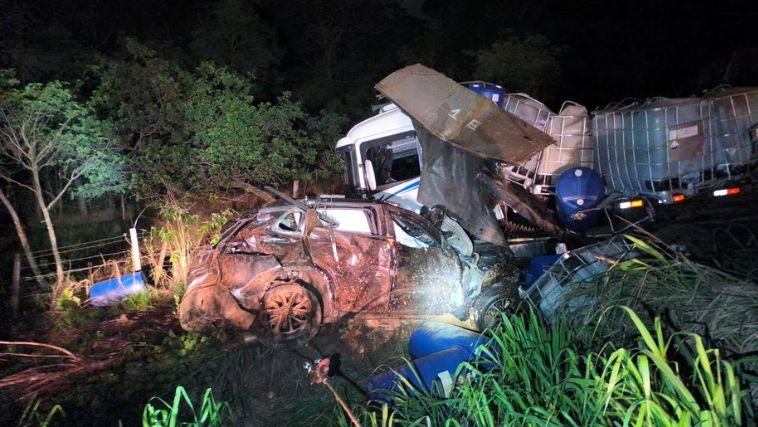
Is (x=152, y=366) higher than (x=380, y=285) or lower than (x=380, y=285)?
lower

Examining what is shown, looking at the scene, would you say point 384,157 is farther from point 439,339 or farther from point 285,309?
point 439,339

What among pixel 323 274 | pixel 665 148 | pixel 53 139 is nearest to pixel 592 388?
pixel 323 274

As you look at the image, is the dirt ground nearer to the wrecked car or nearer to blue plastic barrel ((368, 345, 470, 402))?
the wrecked car

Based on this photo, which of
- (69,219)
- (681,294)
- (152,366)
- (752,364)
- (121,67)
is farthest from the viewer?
(69,219)

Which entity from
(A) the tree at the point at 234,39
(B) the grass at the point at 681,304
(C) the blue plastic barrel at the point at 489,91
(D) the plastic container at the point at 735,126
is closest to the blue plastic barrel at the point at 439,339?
(B) the grass at the point at 681,304

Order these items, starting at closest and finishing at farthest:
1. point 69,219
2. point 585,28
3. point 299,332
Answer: point 299,332
point 69,219
point 585,28

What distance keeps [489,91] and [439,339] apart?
6.12 m

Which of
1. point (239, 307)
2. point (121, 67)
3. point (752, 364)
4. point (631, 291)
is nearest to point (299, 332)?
point (239, 307)

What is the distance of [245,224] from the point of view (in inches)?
236

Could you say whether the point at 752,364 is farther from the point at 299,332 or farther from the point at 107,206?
the point at 107,206

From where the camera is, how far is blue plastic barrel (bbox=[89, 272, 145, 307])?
707cm

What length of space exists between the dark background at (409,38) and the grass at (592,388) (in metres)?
10.9

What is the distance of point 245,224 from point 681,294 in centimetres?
446

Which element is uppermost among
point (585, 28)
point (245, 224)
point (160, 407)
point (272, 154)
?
point (585, 28)
